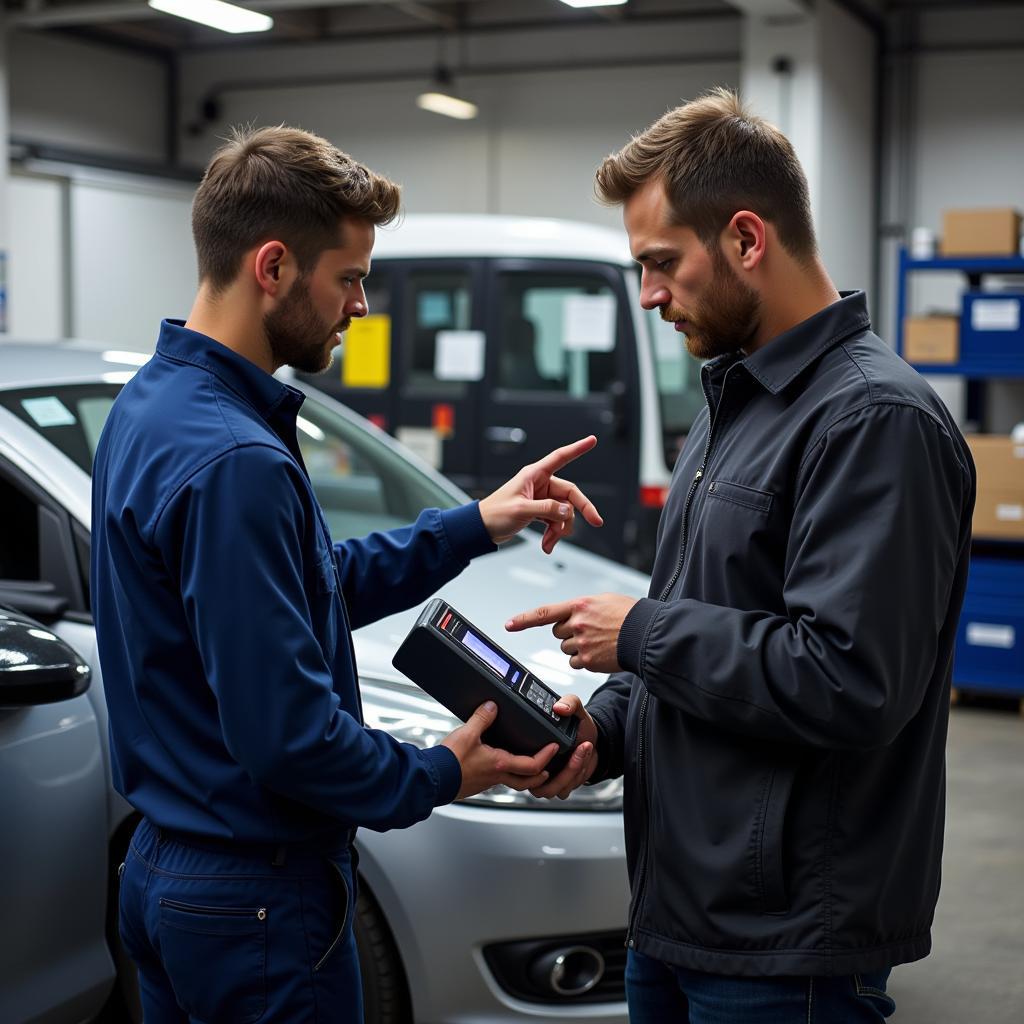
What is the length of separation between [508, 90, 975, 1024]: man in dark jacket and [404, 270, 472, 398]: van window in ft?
17.2

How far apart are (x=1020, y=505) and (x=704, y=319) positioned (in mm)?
5029

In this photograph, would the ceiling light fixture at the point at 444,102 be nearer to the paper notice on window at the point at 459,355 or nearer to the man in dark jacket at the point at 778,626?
the paper notice on window at the point at 459,355

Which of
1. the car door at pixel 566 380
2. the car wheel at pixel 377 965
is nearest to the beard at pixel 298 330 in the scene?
the car wheel at pixel 377 965

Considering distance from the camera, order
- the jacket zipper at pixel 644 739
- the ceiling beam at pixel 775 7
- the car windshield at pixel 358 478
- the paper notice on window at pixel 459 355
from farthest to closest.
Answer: the ceiling beam at pixel 775 7, the paper notice on window at pixel 459 355, the car windshield at pixel 358 478, the jacket zipper at pixel 644 739

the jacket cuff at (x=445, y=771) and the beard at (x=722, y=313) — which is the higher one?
the beard at (x=722, y=313)

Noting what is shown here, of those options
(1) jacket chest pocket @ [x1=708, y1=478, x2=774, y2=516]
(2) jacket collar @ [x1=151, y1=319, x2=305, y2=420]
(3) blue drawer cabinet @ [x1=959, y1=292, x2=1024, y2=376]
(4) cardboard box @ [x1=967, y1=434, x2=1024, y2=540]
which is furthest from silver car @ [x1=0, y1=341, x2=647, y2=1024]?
(3) blue drawer cabinet @ [x1=959, y1=292, x2=1024, y2=376]

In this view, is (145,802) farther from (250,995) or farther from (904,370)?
(904,370)

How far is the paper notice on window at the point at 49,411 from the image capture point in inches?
110

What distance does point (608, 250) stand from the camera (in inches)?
253

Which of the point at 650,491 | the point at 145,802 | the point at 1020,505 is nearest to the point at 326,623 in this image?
the point at 145,802

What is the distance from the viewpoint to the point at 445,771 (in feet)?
5.24

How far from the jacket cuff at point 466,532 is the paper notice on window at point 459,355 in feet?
15.7

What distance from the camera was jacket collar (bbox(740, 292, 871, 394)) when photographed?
151cm

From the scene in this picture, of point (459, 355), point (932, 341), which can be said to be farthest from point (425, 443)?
point (932, 341)
